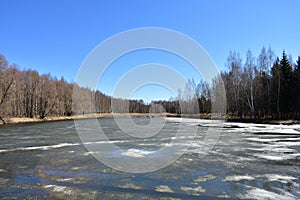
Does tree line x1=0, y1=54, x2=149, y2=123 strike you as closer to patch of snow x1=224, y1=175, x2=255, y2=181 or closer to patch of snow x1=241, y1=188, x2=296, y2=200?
patch of snow x1=224, y1=175, x2=255, y2=181

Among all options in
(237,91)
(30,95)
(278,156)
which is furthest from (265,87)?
(30,95)

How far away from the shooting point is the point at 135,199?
4.93m

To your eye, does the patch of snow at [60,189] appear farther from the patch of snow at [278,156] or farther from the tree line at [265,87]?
the tree line at [265,87]

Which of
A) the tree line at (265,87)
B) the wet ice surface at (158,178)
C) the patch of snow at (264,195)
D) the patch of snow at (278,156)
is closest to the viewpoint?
the patch of snow at (264,195)

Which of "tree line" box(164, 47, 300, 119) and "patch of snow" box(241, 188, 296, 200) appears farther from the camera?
"tree line" box(164, 47, 300, 119)

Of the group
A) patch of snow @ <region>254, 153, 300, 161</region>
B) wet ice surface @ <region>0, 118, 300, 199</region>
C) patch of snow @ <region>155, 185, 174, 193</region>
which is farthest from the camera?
patch of snow @ <region>254, 153, 300, 161</region>

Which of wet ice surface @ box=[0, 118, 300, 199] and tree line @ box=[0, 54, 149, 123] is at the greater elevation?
tree line @ box=[0, 54, 149, 123]

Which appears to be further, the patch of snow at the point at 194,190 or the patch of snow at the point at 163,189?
the patch of snow at the point at 163,189

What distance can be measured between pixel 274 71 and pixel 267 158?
3756 cm

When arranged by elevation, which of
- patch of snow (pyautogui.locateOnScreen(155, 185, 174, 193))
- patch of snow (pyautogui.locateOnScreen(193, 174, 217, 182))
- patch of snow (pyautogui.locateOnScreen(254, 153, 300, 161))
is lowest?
patch of snow (pyautogui.locateOnScreen(155, 185, 174, 193))

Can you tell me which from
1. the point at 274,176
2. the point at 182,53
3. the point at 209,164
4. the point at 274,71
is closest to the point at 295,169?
the point at 274,176

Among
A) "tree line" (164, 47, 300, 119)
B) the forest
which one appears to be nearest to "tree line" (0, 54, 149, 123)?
the forest

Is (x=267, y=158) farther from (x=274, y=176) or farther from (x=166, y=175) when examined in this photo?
(x=166, y=175)

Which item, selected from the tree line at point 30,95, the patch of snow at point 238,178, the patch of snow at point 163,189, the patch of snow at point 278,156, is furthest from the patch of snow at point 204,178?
the tree line at point 30,95
